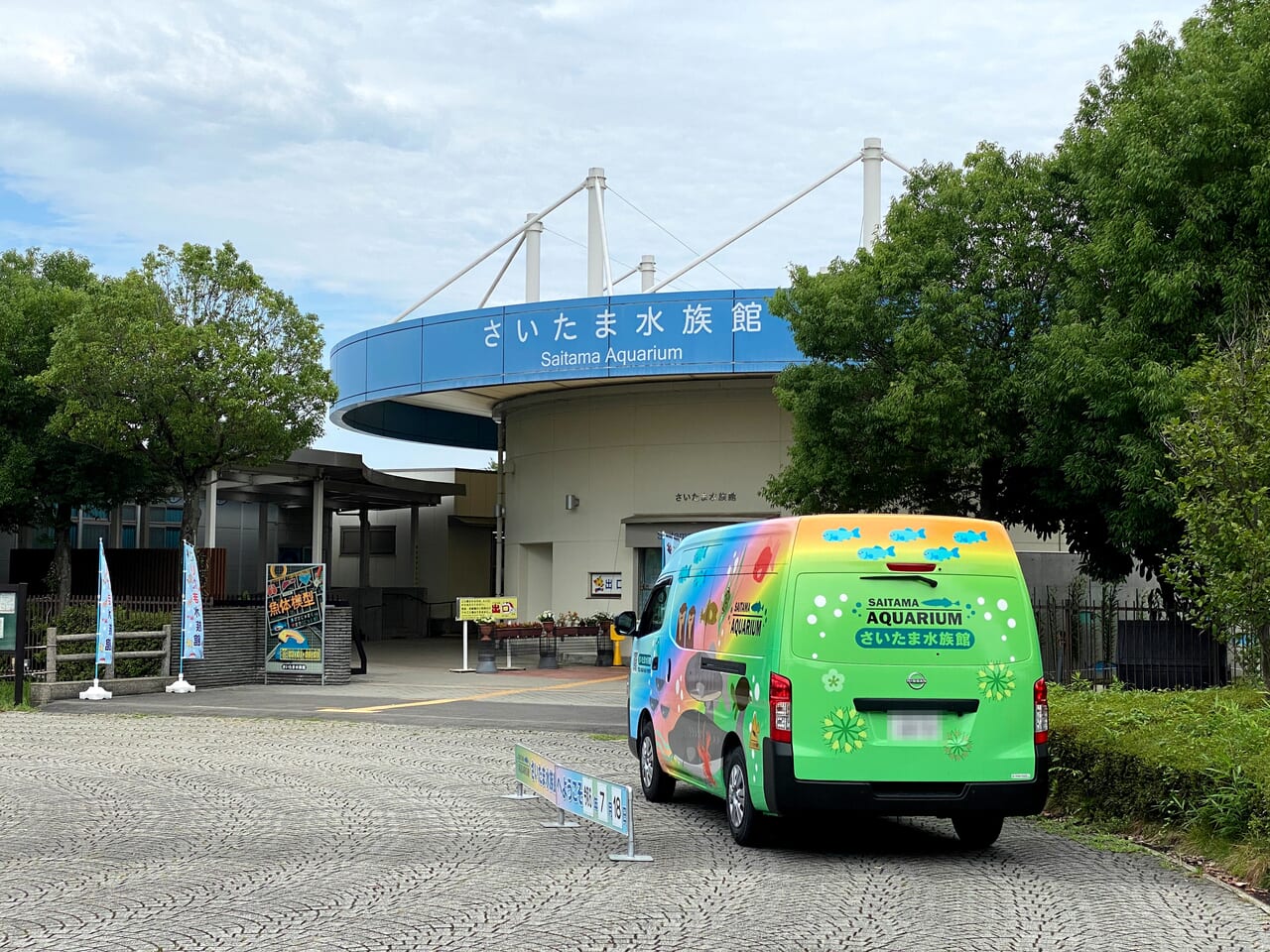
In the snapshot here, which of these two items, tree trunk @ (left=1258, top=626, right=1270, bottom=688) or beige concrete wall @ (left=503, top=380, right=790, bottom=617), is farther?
beige concrete wall @ (left=503, top=380, right=790, bottom=617)

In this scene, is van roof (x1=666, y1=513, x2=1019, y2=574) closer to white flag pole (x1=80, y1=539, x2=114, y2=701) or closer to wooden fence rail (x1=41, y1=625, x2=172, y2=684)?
white flag pole (x1=80, y1=539, x2=114, y2=701)

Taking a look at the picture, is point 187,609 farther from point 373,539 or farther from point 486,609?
point 373,539

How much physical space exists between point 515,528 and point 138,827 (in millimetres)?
27200

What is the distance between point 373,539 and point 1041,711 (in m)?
48.5

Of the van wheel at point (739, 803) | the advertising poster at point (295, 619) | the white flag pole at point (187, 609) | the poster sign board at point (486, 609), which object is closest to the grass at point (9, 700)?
the white flag pole at point (187, 609)

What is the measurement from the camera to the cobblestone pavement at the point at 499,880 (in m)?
7.20

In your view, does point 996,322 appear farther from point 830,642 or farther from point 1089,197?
point 830,642

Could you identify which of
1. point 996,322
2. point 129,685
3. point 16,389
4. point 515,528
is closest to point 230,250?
point 16,389

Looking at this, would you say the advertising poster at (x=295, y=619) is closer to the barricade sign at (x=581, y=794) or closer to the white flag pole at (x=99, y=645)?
the white flag pole at (x=99, y=645)

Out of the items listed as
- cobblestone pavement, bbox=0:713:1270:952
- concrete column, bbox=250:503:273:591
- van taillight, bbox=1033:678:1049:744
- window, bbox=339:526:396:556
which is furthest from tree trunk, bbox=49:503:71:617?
van taillight, bbox=1033:678:1049:744

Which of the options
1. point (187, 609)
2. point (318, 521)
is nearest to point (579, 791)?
point (187, 609)

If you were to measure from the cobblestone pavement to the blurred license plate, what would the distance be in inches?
31.8

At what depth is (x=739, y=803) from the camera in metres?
9.82

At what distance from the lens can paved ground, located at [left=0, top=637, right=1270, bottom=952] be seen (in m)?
7.21
